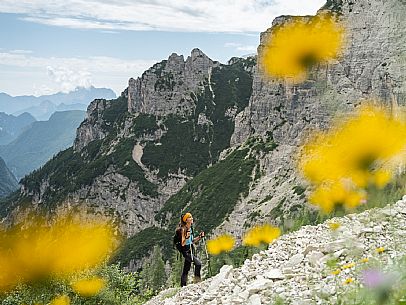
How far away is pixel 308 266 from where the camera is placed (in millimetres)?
6633

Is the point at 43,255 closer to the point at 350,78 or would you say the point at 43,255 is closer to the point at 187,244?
the point at 187,244

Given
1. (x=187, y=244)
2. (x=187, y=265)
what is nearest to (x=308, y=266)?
(x=187, y=244)

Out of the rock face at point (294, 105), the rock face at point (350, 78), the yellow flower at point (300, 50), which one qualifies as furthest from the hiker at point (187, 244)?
the rock face at point (294, 105)

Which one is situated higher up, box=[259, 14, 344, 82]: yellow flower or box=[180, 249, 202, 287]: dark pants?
box=[259, 14, 344, 82]: yellow flower

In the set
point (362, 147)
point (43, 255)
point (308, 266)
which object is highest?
point (362, 147)

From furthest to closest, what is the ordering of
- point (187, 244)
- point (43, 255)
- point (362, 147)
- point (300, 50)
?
point (187, 244) < point (43, 255) < point (300, 50) < point (362, 147)

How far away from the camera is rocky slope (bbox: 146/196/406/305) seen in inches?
171

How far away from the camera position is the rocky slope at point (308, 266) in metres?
4.34

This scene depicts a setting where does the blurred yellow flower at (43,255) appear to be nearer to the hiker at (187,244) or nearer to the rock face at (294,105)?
the hiker at (187,244)

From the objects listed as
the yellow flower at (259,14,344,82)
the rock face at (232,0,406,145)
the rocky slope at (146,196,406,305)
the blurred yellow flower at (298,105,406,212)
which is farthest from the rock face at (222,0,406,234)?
the yellow flower at (259,14,344,82)

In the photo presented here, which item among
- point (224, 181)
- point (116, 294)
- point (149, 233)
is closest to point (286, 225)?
point (116, 294)

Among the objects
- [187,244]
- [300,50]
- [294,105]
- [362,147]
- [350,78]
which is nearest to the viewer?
[362,147]

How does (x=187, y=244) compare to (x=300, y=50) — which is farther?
(x=187, y=244)

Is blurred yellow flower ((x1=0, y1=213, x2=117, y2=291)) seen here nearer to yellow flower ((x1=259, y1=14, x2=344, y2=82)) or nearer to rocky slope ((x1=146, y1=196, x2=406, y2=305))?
rocky slope ((x1=146, y1=196, x2=406, y2=305))
